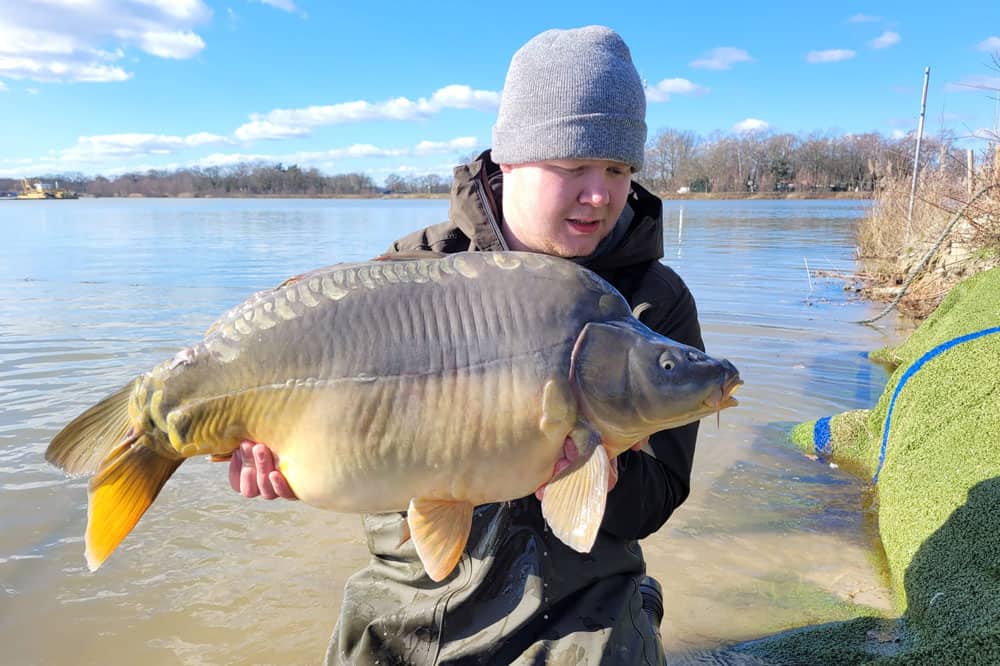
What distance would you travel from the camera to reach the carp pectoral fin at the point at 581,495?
5.78 feet

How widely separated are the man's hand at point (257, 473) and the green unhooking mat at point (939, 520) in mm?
2020

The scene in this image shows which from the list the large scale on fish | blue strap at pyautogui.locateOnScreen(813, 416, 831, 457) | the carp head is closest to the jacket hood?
the large scale on fish

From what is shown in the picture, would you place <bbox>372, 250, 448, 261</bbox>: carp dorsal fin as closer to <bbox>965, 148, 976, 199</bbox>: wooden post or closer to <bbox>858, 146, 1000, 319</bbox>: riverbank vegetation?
<bbox>858, 146, 1000, 319</bbox>: riverbank vegetation

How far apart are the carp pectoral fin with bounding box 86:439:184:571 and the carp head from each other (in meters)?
1.19

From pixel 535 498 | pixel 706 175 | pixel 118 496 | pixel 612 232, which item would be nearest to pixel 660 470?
pixel 535 498

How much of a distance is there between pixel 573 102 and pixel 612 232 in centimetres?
48

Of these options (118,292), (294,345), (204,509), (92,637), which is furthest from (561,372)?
(118,292)

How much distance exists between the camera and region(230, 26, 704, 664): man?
2.25 meters

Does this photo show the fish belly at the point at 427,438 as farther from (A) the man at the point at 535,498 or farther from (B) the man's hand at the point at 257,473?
(A) the man at the point at 535,498

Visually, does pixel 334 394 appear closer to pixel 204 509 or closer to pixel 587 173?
pixel 587 173

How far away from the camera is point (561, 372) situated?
1826mm

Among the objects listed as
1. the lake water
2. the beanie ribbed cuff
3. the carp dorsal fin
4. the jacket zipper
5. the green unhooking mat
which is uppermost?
the beanie ribbed cuff

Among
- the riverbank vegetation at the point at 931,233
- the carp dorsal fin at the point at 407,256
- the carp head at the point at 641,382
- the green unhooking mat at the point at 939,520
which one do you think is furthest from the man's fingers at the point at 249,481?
the riverbank vegetation at the point at 931,233

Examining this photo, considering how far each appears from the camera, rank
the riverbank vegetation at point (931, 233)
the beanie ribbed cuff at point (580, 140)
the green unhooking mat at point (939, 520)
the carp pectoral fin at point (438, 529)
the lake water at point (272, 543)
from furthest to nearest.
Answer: the riverbank vegetation at point (931, 233), the lake water at point (272, 543), the green unhooking mat at point (939, 520), the beanie ribbed cuff at point (580, 140), the carp pectoral fin at point (438, 529)
